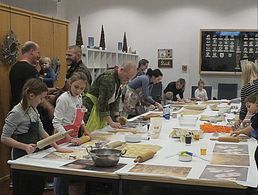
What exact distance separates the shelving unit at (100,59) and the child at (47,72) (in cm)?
225

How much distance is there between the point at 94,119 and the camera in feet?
13.2

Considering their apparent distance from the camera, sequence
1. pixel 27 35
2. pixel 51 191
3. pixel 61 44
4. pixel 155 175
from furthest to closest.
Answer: pixel 61 44 < pixel 27 35 < pixel 51 191 < pixel 155 175

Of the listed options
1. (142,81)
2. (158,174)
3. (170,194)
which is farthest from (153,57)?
(158,174)

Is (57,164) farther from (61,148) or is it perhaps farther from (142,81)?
(142,81)

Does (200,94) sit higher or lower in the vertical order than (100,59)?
lower

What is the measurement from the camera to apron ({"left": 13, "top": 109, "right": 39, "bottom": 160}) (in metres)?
2.93

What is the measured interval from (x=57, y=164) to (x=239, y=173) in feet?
3.57

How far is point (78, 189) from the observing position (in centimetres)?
438

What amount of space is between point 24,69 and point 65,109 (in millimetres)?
1332

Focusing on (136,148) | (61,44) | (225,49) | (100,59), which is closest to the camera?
(136,148)

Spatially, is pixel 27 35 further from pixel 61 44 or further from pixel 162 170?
pixel 162 170

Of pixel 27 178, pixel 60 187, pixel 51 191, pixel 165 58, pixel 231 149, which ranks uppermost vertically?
pixel 165 58

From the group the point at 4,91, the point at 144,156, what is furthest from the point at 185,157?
the point at 4,91

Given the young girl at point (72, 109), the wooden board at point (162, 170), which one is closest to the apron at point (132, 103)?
the young girl at point (72, 109)
